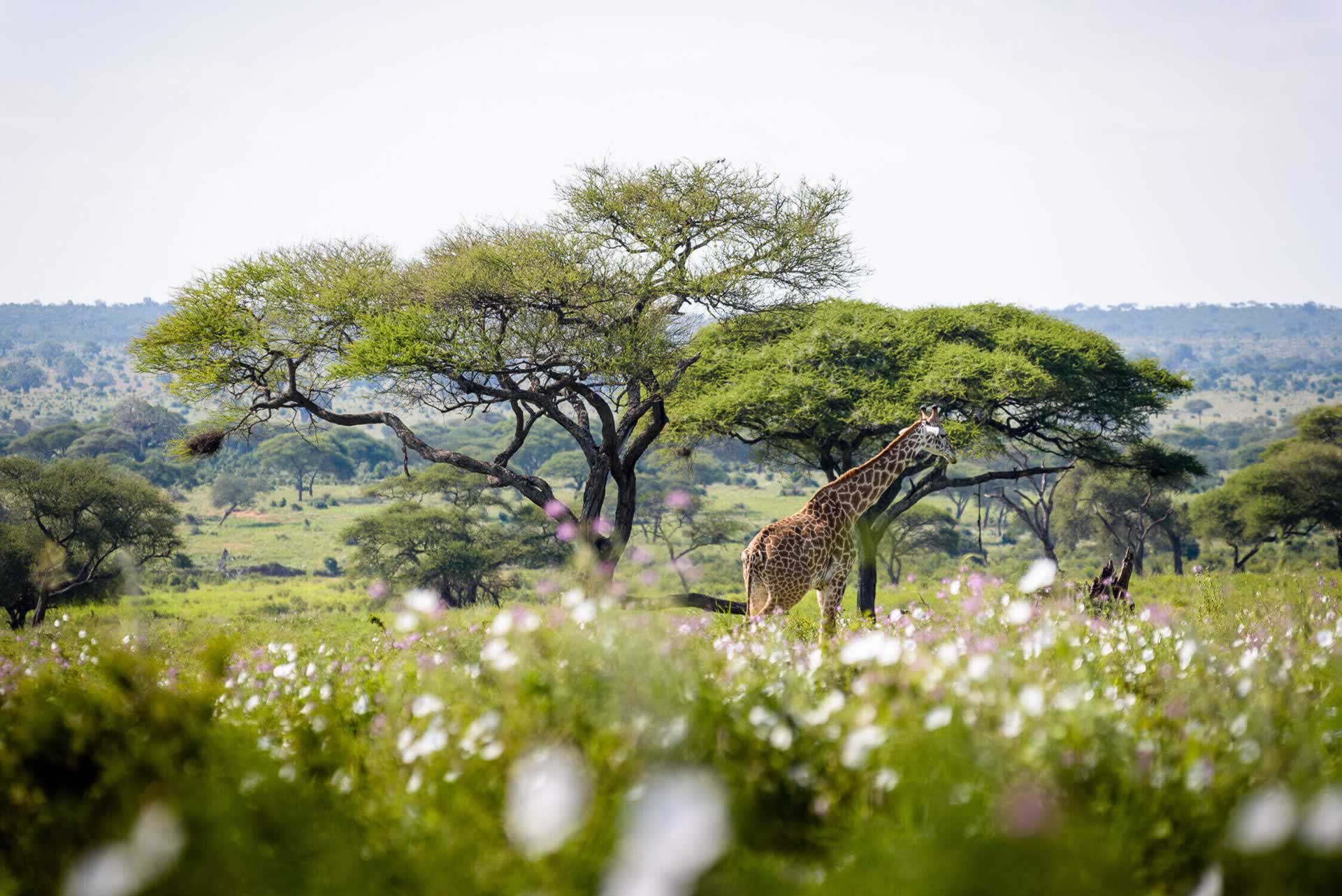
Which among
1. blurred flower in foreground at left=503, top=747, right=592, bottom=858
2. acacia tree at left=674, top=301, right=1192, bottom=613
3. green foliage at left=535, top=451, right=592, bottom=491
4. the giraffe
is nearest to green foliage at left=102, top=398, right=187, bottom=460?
green foliage at left=535, top=451, right=592, bottom=491

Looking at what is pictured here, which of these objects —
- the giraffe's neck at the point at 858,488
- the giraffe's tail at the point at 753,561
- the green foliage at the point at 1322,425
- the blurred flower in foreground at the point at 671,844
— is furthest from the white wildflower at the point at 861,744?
the green foliage at the point at 1322,425

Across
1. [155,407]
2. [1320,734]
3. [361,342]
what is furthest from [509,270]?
[155,407]

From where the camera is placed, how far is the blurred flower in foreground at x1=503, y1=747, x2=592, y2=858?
244 cm

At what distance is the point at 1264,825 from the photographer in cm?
244

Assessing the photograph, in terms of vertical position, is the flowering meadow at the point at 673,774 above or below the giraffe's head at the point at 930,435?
below

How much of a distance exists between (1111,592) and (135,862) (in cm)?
1076

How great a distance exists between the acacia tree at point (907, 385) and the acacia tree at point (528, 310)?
51.9 inches

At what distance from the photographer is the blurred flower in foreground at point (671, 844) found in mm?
2209

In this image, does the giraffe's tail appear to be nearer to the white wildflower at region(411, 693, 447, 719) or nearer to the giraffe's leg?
the giraffe's leg

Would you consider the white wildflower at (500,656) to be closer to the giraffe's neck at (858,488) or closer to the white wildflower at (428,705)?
the white wildflower at (428,705)

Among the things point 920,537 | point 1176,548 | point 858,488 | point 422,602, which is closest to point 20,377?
point 920,537

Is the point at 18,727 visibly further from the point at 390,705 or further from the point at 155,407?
the point at 155,407

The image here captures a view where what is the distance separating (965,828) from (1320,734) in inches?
95.2

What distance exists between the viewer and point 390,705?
4223mm
